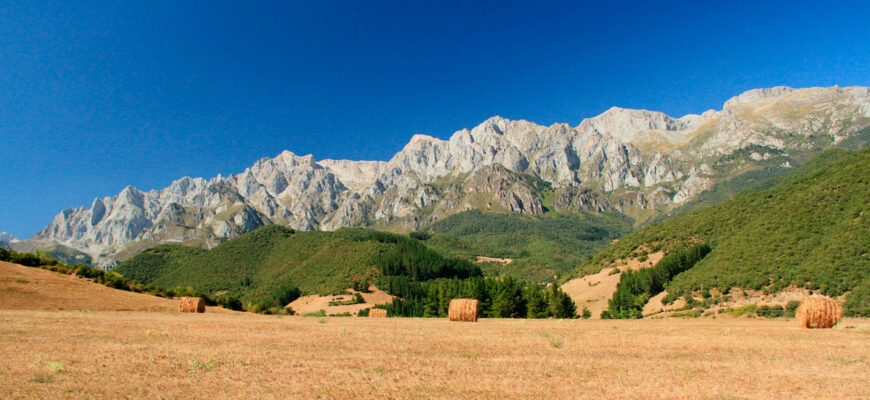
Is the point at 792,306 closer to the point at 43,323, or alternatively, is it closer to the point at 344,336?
the point at 344,336

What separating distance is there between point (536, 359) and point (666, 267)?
3112 inches

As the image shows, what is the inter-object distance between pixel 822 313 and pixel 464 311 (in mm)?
25201

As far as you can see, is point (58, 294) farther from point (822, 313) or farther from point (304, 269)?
point (304, 269)

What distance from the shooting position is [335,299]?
127 m

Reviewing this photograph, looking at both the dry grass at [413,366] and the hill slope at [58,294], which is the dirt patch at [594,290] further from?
the hill slope at [58,294]

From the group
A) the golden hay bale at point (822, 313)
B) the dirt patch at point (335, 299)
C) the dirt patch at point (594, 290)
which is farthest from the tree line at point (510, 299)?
the golden hay bale at point (822, 313)

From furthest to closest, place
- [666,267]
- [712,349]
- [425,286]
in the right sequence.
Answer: [425,286], [666,267], [712,349]

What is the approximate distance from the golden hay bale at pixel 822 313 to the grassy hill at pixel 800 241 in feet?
71.5

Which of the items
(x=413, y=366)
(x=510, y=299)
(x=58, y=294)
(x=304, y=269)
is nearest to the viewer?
(x=413, y=366)

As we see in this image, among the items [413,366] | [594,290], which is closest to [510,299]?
[594,290]

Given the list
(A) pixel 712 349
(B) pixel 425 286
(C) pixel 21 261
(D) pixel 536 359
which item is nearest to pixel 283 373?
(D) pixel 536 359

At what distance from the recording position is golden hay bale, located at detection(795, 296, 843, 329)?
25.5 m

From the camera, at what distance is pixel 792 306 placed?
1845 inches

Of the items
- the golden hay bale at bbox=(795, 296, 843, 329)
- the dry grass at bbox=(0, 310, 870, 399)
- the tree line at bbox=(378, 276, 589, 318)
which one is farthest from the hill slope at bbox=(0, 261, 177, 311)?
the golden hay bale at bbox=(795, 296, 843, 329)
